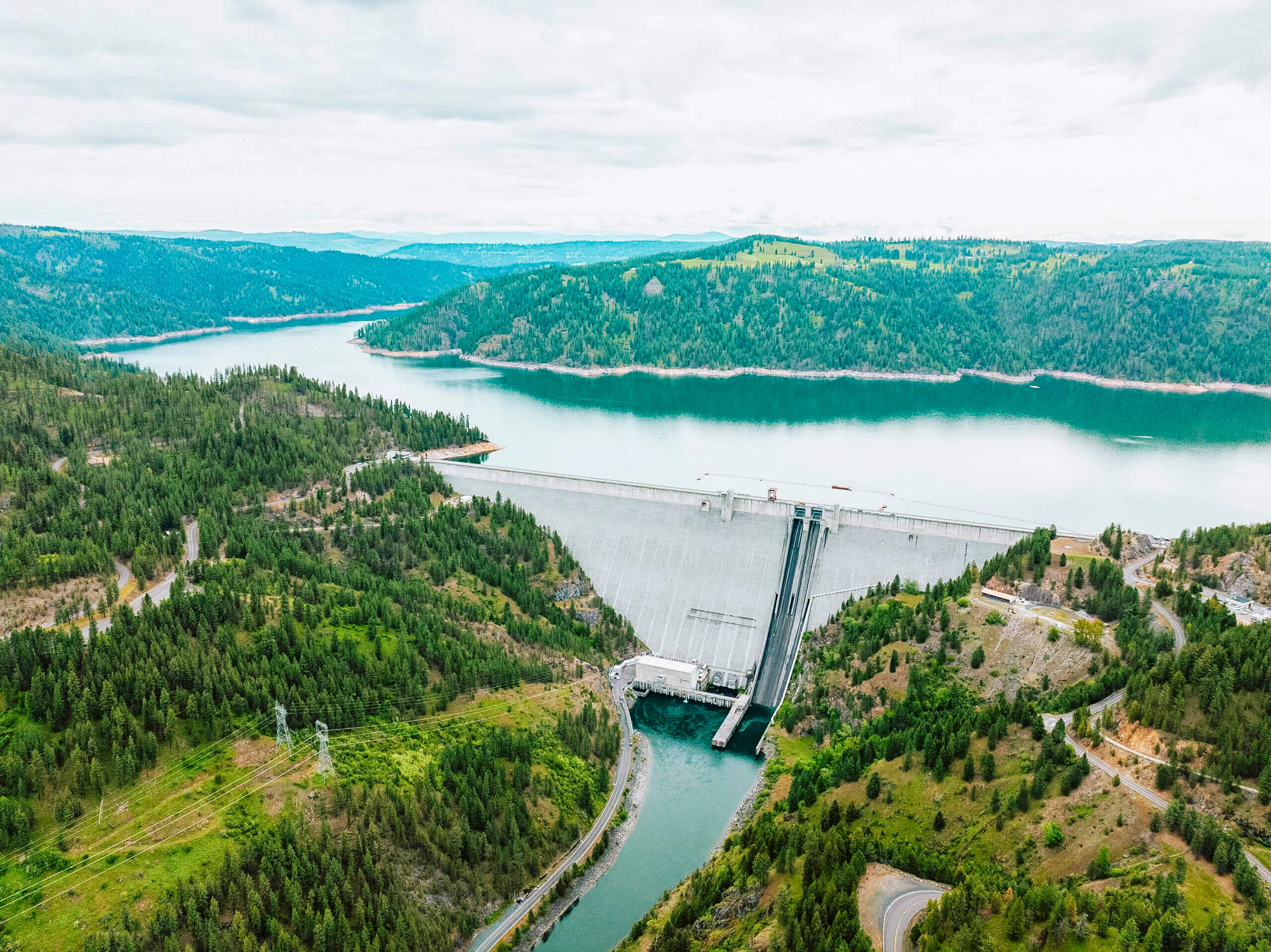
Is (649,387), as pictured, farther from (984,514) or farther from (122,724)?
(122,724)

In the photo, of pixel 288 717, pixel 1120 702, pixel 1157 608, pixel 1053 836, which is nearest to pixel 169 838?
pixel 288 717

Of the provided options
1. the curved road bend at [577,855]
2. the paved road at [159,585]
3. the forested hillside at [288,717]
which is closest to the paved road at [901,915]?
the curved road bend at [577,855]

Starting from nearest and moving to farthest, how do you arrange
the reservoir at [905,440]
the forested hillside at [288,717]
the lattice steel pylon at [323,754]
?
the forested hillside at [288,717] < the lattice steel pylon at [323,754] < the reservoir at [905,440]

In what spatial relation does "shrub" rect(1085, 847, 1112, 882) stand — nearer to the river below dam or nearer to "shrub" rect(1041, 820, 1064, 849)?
"shrub" rect(1041, 820, 1064, 849)

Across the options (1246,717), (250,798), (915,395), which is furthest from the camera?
(915,395)

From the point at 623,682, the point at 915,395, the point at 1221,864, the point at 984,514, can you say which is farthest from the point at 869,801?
the point at 915,395

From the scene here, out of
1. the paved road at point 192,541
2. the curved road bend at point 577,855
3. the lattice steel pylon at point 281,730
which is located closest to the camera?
the curved road bend at point 577,855

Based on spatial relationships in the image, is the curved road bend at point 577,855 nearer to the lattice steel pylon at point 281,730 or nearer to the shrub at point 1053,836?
the lattice steel pylon at point 281,730
